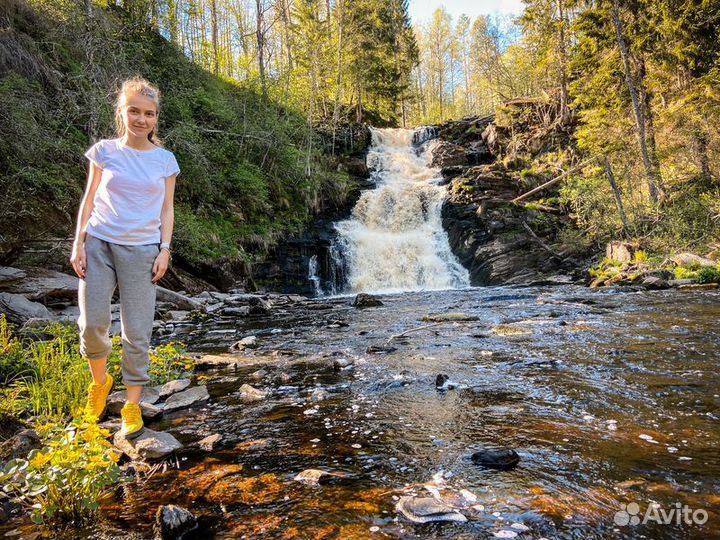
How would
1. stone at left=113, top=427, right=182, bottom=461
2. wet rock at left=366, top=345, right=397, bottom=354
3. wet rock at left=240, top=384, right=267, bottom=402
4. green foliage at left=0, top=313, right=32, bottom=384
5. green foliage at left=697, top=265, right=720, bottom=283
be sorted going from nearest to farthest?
stone at left=113, top=427, right=182, bottom=461 → green foliage at left=0, top=313, right=32, bottom=384 → wet rock at left=240, top=384, right=267, bottom=402 → wet rock at left=366, top=345, right=397, bottom=354 → green foliage at left=697, top=265, right=720, bottom=283

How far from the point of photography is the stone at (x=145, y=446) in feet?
9.38

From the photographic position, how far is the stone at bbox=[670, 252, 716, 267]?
13.5m

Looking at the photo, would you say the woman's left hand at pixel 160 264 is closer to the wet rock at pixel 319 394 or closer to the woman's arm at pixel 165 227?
the woman's arm at pixel 165 227

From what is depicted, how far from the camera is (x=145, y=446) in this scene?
2.89 m

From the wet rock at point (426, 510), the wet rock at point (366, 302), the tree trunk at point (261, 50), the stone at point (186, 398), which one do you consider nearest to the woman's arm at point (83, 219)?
the stone at point (186, 398)

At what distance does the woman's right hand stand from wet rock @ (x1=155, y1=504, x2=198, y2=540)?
1653mm

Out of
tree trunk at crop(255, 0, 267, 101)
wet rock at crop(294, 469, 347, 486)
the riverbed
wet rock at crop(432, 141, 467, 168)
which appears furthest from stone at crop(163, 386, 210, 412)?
wet rock at crop(432, 141, 467, 168)

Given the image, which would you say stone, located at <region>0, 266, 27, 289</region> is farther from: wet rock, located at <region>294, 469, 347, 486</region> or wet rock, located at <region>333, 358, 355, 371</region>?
wet rock, located at <region>294, 469, 347, 486</region>

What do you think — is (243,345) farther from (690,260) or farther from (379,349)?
(690,260)

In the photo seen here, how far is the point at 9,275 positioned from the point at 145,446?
8.80 metres

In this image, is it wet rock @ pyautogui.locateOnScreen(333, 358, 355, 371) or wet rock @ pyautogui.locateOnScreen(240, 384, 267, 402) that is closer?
wet rock @ pyautogui.locateOnScreen(240, 384, 267, 402)

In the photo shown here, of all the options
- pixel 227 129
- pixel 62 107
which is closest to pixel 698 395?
pixel 62 107

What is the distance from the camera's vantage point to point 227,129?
70.0 feet

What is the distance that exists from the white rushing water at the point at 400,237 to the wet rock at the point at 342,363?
42.8ft
